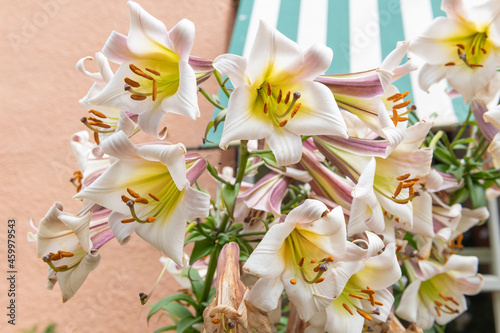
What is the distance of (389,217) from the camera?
0.69m

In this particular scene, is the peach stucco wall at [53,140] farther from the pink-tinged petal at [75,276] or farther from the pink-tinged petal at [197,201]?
the pink-tinged petal at [197,201]

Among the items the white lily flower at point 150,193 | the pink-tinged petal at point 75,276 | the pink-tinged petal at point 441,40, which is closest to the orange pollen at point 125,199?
the white lily flower at point 150,193

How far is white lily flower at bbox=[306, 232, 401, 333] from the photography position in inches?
22.7

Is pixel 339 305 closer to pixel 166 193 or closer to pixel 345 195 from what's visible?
pixel 345 195

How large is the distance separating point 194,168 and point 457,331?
1.26m

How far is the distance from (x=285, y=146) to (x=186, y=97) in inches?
5.1

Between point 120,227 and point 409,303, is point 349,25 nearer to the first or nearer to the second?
point 409,303

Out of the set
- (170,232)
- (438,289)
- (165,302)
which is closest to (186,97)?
(170,232)

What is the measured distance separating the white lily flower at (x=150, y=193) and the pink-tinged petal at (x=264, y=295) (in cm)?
10

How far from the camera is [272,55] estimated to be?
1.69ft

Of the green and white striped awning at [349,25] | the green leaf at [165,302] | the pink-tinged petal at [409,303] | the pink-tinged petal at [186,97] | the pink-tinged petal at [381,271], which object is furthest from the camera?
the green and white striped awning at [349,25]

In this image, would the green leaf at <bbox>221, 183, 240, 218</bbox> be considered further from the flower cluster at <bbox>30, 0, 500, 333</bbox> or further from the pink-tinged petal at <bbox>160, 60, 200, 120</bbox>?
the pink-tinged petal at <bbox>160, 60, 200, 120</bbox>

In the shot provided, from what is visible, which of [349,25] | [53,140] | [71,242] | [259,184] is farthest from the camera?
[349,25]

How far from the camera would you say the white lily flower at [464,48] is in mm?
774
